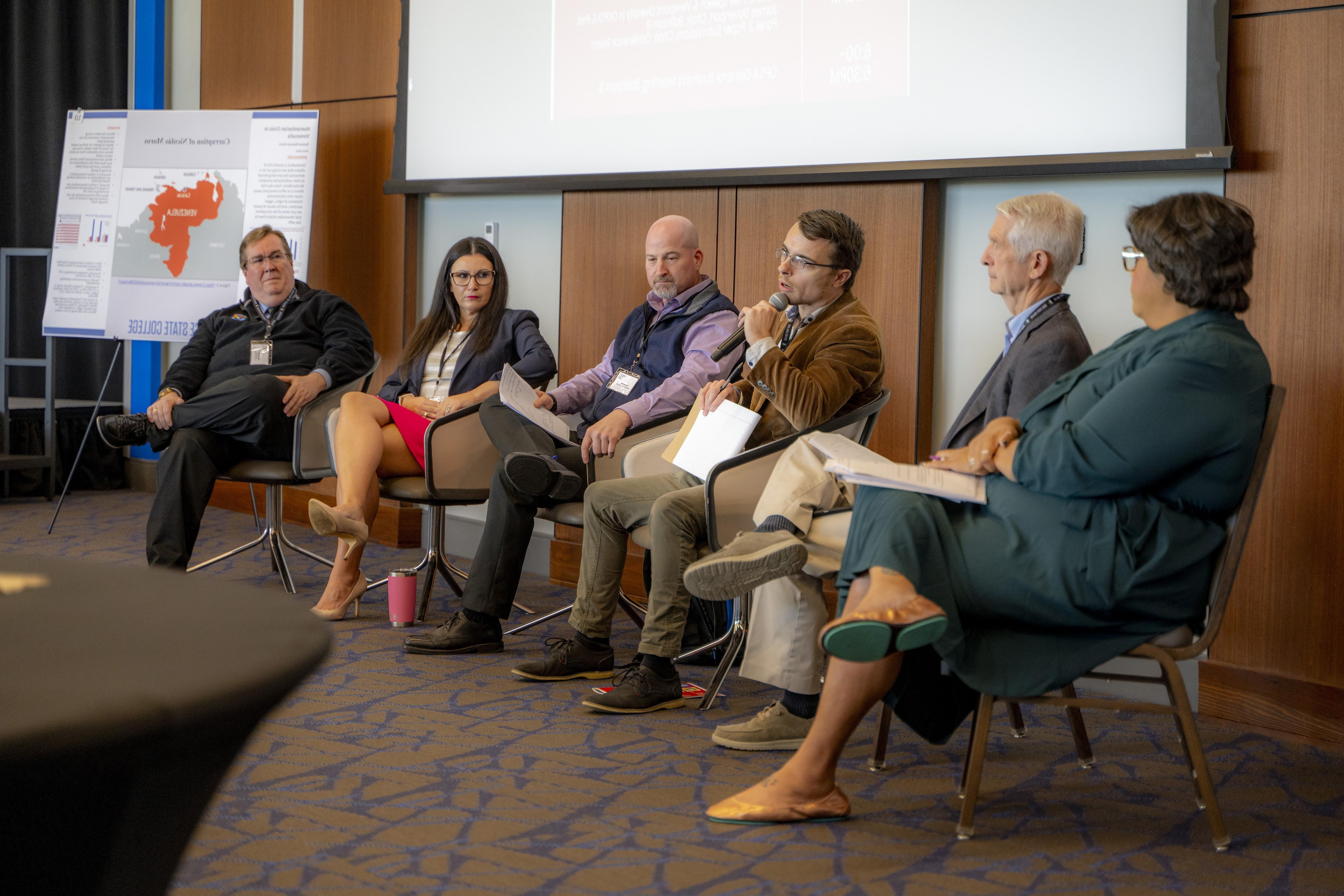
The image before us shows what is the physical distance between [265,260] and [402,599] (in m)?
1.48

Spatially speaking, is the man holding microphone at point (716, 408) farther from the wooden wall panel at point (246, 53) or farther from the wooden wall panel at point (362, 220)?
the wooden wall panel at point (246, 53)

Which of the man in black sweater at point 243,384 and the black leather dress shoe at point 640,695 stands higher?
the man in black sweater at point 243,384

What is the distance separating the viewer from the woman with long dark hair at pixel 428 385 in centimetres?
357

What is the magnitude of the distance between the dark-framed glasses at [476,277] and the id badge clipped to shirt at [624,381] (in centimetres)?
65

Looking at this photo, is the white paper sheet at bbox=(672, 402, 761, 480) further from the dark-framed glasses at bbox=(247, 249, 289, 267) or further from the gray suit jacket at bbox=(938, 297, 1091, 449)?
the dark-framed glasses at bbox=(247, 249, 289, 267)

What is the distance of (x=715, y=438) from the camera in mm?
2902

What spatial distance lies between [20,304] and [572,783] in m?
5.55

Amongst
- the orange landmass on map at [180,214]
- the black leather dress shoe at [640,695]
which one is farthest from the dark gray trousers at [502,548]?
the orange landmass on map at [180,214]

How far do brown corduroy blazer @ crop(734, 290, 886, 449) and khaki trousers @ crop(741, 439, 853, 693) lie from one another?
0.56 ft

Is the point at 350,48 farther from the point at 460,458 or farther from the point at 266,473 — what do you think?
the point at 460,458

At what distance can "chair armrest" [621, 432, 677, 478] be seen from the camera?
3.20 metres

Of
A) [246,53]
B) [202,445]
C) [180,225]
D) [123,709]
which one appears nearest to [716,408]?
[202,445]

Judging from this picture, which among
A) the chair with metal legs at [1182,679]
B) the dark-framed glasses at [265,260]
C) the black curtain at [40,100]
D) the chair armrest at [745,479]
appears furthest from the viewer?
the black curtain at [40,100]

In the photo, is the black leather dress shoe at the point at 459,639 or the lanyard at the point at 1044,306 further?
the black leather dress shoe at the point at 459,639
